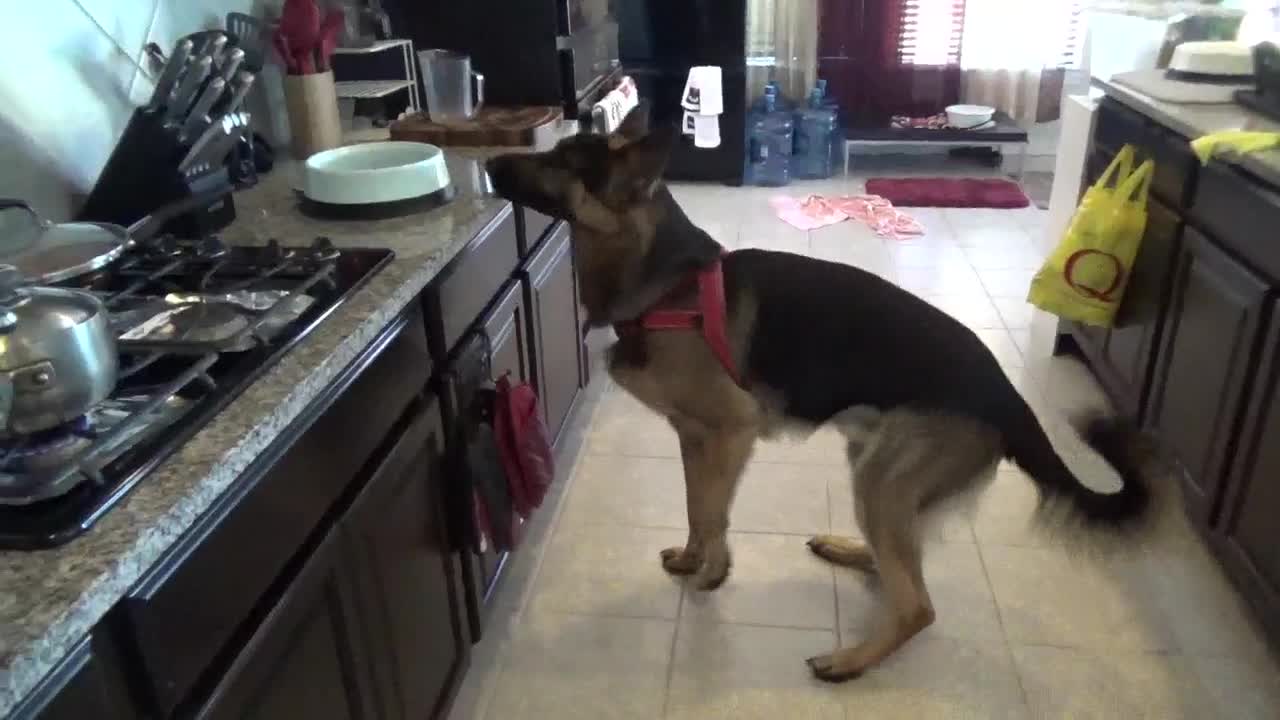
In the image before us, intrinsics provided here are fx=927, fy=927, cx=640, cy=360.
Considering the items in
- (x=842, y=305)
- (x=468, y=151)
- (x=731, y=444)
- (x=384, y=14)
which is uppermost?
(x=384, y=14)

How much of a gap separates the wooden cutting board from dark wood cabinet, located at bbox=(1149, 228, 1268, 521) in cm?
155

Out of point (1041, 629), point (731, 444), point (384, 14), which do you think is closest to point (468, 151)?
point (384, 14)

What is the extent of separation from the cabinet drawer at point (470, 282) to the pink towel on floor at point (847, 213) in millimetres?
2765

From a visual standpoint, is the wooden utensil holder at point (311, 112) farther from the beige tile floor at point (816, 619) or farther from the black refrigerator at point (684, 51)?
A: the black refrigerator at point (684, 51)

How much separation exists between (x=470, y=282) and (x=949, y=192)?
3.85 metres

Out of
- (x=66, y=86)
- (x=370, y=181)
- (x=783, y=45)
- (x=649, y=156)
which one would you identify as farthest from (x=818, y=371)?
(x=783, y=45)

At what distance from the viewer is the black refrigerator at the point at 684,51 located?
4824mm

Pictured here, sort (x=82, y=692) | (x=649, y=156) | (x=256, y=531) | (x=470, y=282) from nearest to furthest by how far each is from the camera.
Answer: (x=82, y=692)
(x=256, y=531)
(x=649, y=156)
(x=470, y=282)

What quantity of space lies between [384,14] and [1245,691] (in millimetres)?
2505

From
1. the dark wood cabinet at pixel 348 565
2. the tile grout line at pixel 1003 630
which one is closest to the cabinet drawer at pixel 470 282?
the dark wood cabinet at pixel 348 565

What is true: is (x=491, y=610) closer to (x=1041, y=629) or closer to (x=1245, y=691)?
(x=1041, y=629)

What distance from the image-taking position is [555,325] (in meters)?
2.30

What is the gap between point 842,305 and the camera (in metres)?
1.70

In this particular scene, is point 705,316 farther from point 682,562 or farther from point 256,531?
point 256,531
